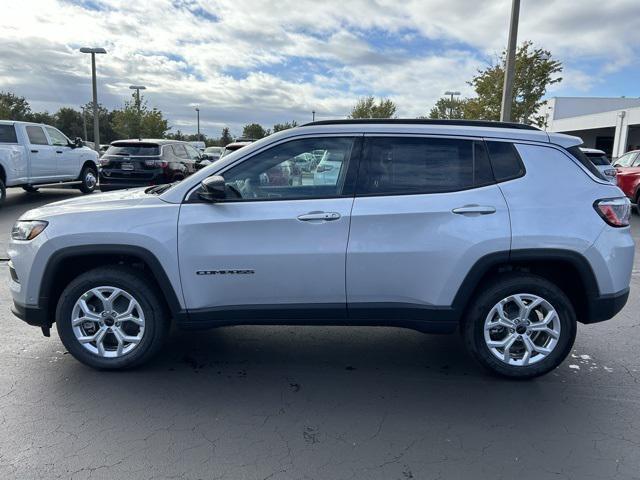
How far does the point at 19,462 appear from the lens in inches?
102

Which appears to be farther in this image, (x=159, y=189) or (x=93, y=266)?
(x=159, y=189)

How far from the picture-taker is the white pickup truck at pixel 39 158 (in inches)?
446

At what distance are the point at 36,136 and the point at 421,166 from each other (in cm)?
1188

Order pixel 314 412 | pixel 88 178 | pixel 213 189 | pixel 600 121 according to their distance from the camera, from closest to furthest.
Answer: pixel 314 412
pixel 213 189
pixel 88 178
pixel 600 121

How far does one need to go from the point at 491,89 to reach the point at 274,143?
20.2m

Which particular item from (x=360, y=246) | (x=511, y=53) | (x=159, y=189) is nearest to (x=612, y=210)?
(x=360, y=246)

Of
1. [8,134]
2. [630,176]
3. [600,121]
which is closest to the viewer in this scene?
[8,134]

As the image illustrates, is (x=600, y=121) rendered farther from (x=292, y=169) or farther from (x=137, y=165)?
(x=292, y=169)

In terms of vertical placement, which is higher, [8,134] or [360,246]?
[8,134]

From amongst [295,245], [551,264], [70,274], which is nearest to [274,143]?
[295,245]

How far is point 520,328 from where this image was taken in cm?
349

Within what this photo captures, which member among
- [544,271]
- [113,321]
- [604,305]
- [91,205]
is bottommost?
[113,321]

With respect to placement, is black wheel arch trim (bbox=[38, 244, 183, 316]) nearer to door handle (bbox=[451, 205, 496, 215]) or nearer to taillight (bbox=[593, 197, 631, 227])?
door handle (bbox=[451, 205, 496, 215])

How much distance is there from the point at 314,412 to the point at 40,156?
11871 mm
